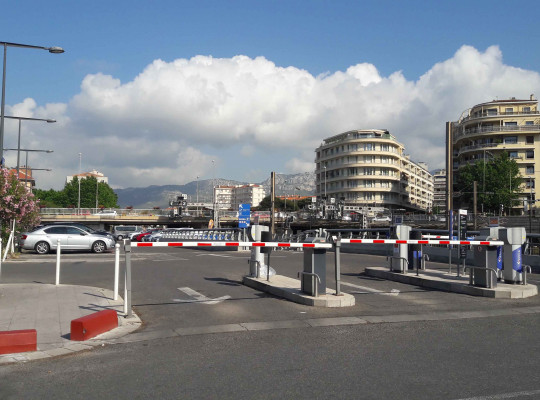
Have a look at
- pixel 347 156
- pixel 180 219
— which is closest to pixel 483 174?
pixel 347 156

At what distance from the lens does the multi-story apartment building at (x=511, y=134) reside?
8431 cm

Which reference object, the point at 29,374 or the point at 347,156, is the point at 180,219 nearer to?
the point at 347,156

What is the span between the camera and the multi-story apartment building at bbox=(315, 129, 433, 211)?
355ft

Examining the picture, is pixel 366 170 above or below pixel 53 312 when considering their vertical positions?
above

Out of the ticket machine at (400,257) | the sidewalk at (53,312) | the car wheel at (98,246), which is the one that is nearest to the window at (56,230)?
the car wheel at (98,246)

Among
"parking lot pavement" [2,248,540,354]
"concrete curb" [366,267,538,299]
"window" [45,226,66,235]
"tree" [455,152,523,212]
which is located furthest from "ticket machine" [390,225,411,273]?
"tree" [455,152,523,212]

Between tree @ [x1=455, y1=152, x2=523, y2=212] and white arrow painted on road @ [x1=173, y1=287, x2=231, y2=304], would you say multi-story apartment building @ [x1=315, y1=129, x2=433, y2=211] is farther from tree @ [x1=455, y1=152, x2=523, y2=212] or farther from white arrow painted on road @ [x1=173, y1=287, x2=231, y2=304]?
white arrow painted on road @ [x1=173, y1=287, x2=231, y2=304]

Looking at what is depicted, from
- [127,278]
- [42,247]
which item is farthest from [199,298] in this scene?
[42,247]

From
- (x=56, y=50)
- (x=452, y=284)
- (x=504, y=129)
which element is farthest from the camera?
(x=504, y=129)

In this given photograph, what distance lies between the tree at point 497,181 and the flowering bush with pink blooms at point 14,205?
6752 cm

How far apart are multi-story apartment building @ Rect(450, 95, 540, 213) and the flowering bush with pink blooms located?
75.5 meters

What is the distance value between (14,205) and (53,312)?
512 inches

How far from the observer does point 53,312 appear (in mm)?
9453

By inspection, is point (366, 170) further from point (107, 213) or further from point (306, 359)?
point (306, 359)
